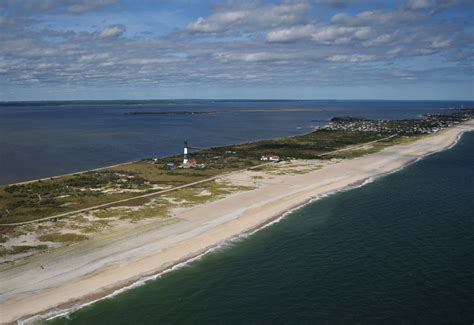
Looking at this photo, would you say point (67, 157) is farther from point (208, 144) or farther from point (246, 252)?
point (246, 252)

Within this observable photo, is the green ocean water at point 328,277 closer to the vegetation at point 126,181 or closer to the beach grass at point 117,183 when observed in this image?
the beach grass at point 117,183

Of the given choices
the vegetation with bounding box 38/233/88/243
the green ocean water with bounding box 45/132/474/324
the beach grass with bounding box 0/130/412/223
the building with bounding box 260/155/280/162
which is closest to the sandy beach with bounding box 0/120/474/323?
the vegetation with bounding box 38/233/88/243

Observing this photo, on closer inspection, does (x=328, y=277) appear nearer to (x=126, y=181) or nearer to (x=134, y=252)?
(x=134, y=252)

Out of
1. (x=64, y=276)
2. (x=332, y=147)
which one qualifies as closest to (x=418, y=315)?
(x=64, y=276)

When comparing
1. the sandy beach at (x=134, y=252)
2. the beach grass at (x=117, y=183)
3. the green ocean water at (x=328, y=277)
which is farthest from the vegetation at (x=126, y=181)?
the green ocean water at (x=328, y=277)

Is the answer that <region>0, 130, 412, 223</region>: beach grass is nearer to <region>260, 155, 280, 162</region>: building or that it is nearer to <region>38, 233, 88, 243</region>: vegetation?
<region>260, 155, 280, 162</region>: building
